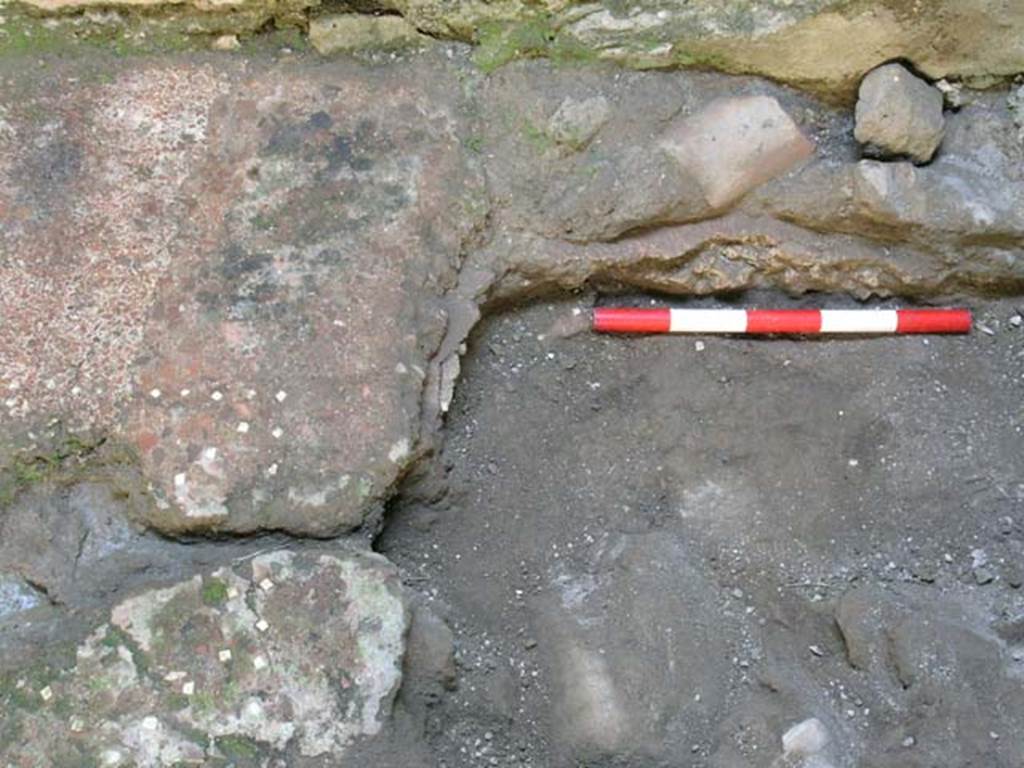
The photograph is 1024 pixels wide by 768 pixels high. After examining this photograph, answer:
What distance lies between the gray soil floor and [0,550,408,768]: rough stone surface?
167 millimetres

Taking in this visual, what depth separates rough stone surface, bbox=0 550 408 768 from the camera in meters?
1.73

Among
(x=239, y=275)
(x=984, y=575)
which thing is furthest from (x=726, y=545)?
(x=239, y=275)

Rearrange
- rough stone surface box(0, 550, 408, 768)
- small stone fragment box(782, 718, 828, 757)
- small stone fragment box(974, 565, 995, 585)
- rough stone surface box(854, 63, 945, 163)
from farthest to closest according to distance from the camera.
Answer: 1. rough stone surface box(854, 63, 945, 163)
2. small stone fragment box(974, 565, 995, 585)
3. small stone fragment box(782, 718, 828, 757)
4. rough stone surface box(0, 550, 408, 768)

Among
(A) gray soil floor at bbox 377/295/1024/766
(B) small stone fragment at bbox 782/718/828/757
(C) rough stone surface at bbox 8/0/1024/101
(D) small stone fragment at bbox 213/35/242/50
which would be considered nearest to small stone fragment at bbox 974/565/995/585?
(A) gray soil floor at bbox 377/295/1024/766

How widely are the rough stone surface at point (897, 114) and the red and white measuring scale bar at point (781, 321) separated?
276 millimetres

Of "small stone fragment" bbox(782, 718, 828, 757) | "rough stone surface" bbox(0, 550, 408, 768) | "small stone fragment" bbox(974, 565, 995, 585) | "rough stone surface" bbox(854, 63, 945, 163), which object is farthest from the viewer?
"rough stone surface" bbox(854, 63, 945, 163)

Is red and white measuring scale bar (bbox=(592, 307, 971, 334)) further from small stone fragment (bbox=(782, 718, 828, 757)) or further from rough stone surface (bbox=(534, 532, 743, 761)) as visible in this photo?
small stone fragment (bbox=(782, 718, 828, 757))

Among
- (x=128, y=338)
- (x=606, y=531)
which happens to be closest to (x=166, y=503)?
(x=128, y=338)

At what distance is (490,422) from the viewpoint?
7.04 feet

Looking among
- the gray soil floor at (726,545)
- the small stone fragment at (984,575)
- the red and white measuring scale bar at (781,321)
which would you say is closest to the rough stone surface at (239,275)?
the gray soil floor at (726,545)

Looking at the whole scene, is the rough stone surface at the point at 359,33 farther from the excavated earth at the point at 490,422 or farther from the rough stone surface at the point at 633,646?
the rough stone surface at the point at 633,646

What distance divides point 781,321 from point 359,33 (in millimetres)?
876

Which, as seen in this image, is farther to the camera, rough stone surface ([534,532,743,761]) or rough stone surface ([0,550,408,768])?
rough stone surface ([534,532,743,761])

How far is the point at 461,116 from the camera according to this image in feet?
7.14
